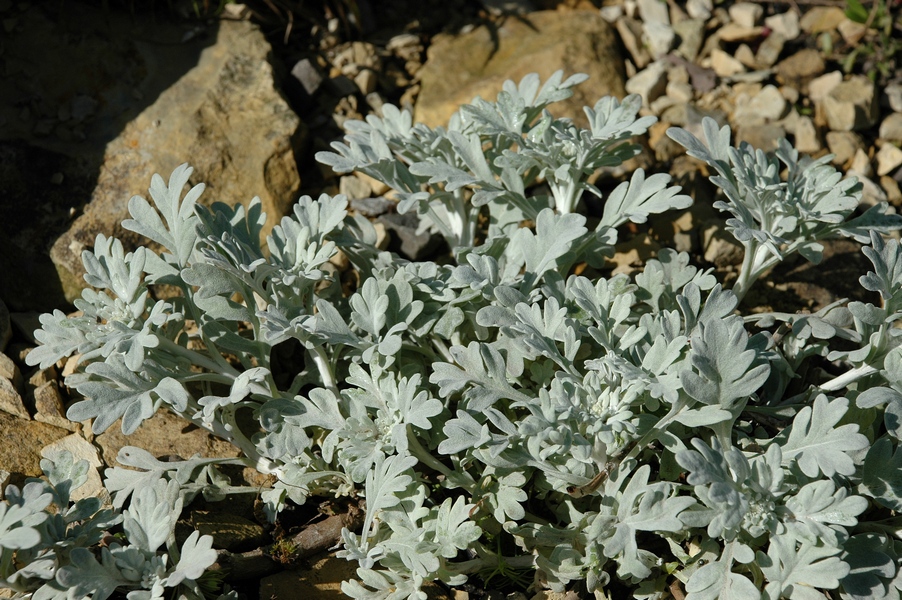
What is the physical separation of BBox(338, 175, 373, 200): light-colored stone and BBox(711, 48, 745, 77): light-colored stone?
2.02m

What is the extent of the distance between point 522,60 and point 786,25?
1515mm

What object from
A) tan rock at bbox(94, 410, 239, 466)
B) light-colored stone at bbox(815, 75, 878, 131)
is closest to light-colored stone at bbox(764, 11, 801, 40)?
light-colored stone at bbox(815, 75, 878, 131)

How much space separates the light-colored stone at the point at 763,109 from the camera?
13.3 ft

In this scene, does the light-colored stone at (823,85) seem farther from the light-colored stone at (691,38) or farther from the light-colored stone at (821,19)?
the light-colored stone at (691,38)

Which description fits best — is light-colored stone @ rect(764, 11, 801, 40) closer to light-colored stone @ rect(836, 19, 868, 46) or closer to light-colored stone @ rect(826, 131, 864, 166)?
light-colored stone @ rect(836, 19, 868, 46)

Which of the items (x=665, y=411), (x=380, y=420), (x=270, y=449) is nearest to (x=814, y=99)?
(x=665, y=411)

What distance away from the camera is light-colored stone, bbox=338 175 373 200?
12.4 ft

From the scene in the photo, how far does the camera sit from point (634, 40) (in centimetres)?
436

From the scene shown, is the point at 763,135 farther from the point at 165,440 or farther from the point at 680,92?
the point at 165,440

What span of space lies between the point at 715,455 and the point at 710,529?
8.1 inches

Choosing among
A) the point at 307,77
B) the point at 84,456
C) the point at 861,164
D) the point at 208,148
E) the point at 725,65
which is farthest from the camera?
the point at 725,65

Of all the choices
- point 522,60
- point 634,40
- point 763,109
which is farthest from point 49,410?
point 763,109

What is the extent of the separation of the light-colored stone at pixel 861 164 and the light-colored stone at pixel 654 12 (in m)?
1.25

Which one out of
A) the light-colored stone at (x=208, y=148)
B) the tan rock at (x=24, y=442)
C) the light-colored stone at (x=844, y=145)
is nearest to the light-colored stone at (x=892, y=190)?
the light-colored stone at (x=844, y=145)
